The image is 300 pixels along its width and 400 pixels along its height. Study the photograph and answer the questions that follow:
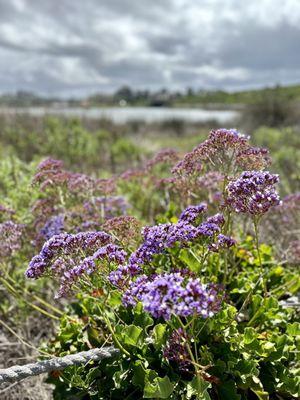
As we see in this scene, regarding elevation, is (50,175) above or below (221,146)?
below

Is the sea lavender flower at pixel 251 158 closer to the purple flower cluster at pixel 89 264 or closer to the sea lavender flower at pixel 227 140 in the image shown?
the sea lavender flower at pixel 227 140

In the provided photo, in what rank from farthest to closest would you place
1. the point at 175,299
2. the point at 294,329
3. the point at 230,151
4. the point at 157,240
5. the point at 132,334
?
the point at 230,151, the point at 294,329, the point at 132,334, the point at 157,240, the point at 175,299

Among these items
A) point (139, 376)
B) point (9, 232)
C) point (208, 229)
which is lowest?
point (139, 376)

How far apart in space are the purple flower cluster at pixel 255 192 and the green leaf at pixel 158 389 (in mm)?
1024

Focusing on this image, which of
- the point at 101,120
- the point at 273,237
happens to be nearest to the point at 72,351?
the point at 273,237

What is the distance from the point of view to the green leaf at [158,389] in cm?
232

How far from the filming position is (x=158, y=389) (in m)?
2.33

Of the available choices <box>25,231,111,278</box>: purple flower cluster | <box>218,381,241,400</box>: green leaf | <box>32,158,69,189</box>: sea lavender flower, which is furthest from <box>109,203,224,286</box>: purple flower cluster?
<box>32,158,69,189</box>: sea lavender flower

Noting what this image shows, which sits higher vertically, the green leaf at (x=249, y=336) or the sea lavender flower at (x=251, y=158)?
the sea lavender flower at (x=251, y=158)

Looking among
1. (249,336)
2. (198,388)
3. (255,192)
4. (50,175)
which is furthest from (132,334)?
(50,175)

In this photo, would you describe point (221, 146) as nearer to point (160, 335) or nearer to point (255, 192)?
point (255, 192)

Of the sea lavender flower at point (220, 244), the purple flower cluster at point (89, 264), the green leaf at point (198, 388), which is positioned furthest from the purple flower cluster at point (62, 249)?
the green leaf at point (198, 388)

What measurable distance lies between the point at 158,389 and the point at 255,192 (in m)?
1.19

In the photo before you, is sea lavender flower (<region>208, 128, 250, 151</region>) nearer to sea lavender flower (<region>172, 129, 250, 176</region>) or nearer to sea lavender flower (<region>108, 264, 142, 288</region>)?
sea lavender flower (<region>172, 129, 250, 176</region>)
